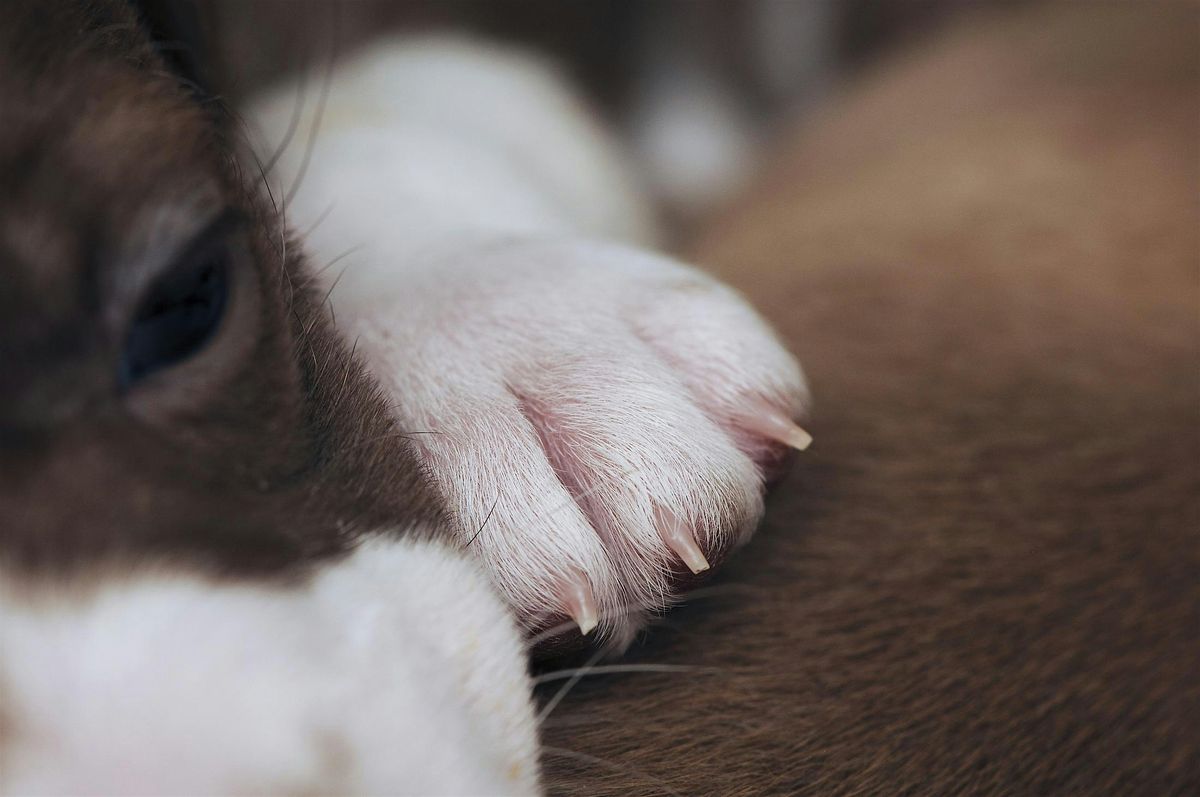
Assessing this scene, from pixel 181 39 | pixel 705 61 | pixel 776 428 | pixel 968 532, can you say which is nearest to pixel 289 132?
pixel 181 39

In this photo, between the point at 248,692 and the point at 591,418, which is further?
the point at 591,418

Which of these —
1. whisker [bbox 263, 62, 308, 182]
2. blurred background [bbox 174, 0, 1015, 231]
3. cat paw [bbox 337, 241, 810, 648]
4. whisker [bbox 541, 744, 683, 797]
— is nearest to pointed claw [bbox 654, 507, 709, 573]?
cat paw [bbox 337, 241, 810, 648]

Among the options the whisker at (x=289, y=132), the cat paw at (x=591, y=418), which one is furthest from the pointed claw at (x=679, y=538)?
the whisker at (x=289, y=132)

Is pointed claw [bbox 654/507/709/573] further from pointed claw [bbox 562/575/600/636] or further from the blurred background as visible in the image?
the blurred background

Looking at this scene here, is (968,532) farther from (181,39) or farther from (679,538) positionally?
(181,39)

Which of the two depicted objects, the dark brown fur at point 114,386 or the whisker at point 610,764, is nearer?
the dark brown fur at point 114,386

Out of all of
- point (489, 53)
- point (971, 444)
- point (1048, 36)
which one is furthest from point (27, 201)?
point (1048, 36)

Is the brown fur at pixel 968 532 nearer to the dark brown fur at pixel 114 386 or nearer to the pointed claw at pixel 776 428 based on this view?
the pointed claw at pixel 776 428
